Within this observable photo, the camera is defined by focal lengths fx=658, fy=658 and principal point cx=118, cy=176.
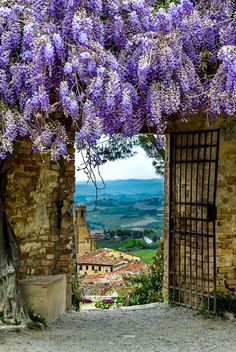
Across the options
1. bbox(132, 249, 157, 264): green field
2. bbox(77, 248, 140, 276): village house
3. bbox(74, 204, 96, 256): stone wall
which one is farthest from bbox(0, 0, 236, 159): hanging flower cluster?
bbox(74, 204, 96, 256): stone wall

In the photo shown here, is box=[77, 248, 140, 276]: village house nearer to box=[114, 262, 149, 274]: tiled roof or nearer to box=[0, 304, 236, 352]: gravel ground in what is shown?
box=[114, 262, 149, 274]: tiled roof

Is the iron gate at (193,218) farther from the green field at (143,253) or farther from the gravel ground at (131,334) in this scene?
the green field at (143,253)

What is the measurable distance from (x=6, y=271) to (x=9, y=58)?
1.69m

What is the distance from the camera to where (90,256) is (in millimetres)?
14141

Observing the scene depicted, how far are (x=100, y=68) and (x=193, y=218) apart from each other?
2.30 metres

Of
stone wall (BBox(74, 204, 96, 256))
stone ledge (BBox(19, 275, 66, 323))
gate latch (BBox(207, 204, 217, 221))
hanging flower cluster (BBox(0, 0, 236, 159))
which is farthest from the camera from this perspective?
stone wall (BBox(74, 204, 96, 256))

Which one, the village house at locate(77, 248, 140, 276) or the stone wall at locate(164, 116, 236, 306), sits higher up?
the stone wall at locate(164, 116, 236, 306)

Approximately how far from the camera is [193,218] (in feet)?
21.6

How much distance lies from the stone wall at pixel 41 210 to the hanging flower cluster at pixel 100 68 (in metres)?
0.73

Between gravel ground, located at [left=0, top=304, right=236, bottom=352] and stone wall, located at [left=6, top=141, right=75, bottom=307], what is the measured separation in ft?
1.87

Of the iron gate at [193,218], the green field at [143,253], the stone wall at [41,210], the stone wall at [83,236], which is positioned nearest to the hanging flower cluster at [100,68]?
the stone wall at [41,210]

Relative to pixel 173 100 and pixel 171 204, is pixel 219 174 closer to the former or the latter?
pixel 171 204

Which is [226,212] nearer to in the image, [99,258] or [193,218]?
[193,218]

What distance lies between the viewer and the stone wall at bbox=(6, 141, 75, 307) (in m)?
5.78
